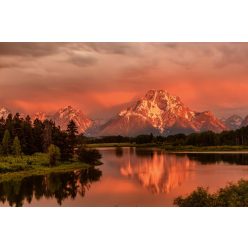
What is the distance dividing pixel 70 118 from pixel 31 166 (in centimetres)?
97

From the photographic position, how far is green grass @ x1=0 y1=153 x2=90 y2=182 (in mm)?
8516

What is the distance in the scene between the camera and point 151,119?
8828mm

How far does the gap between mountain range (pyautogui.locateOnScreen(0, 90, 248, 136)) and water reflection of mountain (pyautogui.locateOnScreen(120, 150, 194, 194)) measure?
42cm

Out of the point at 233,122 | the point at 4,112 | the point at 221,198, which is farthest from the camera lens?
the point at 233,122

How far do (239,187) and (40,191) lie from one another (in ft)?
9.82

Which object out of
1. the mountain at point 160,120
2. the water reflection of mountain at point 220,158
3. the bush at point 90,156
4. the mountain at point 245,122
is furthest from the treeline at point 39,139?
the mountain at point 245,122

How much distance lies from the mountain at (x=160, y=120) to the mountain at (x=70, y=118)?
31cm

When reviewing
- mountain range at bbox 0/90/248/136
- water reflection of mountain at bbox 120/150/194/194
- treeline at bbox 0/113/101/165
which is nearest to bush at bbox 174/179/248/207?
water reflection of mountain at bbox 120/150/194/194

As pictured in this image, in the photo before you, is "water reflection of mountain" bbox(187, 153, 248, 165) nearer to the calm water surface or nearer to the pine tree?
the calm water surface

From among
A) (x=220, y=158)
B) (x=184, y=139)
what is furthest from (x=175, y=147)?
(x=220, y=158)

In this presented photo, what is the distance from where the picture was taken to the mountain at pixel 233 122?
334 inches

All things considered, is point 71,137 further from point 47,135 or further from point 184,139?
point 184,139
